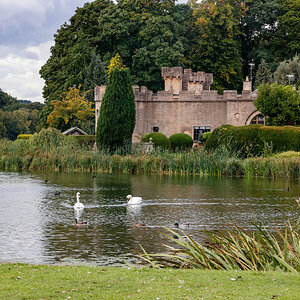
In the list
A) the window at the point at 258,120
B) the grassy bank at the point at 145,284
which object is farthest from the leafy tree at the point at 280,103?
the grassy bank at the point at 145,284

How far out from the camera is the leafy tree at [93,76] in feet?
161

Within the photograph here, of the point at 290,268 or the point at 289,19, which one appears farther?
the point at 289,19

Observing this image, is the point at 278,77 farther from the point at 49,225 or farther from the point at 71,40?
the point at 49,225

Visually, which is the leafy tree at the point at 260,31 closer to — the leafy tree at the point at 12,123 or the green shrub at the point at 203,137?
the green shrub at the point at 203,137

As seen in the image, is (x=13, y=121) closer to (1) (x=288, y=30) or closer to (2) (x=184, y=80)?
(2) (x=184, y=80)

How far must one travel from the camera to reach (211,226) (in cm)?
1337

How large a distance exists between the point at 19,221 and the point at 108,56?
39225mm

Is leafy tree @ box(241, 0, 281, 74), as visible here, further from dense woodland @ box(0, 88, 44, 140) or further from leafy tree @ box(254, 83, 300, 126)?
dense woodland @ box(0, 88, 44, 140)

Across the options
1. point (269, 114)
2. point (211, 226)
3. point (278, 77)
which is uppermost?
point (278, 77)

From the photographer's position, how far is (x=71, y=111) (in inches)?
1919

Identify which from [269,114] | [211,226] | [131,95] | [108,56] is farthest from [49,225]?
[108,56]

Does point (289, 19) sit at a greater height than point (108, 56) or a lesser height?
greater

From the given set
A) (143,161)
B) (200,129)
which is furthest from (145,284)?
(200,129)

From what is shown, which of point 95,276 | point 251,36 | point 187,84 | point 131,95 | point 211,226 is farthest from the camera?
point 251,36
